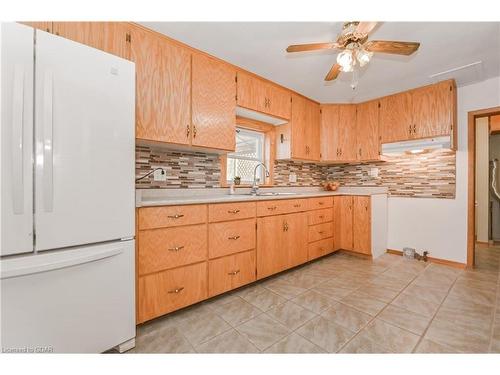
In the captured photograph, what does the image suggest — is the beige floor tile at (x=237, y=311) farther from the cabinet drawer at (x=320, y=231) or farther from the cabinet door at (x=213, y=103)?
the cabinet door at (x=213, y=103)

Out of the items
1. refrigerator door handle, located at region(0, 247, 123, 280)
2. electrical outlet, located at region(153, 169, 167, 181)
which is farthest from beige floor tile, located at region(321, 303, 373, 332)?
electrical outlet, located at region(153, 169, 167, 181)

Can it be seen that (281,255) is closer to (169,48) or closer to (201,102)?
(201,102)

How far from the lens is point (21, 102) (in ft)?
3.36

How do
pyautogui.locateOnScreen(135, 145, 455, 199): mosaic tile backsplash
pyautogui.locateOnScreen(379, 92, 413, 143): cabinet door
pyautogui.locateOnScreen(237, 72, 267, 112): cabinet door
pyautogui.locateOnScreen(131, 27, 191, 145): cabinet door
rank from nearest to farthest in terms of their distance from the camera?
pyautogui.locateOnScreen(131, 27, 191, 145): cabinet door
pyautogui.locateOnScreen(135, 145, 455, 199): mosaic tile backsplash
pyautogui.locateOnScreen(237, 72, 267, 112): cabinet door
pyautogui.locateOnScreen(379, 92, 413, 143): cabinet door

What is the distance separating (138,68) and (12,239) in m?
1.39

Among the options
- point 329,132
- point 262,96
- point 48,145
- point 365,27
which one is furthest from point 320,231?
point 48,145

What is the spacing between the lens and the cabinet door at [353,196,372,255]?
304cm

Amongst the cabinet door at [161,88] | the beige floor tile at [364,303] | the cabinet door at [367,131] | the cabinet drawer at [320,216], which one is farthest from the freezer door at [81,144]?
the cabinet door at [367,131]

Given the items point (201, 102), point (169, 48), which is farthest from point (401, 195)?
point (169, 48)

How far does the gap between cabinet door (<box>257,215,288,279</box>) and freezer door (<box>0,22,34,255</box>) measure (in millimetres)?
1685

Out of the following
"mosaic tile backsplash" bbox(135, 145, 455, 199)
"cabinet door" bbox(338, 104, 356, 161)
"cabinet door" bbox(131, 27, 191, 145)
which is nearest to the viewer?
"cabinet door" bbox(131, 27, 191, 145)

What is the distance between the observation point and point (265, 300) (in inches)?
78.1

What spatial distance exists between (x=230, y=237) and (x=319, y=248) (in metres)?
1.50

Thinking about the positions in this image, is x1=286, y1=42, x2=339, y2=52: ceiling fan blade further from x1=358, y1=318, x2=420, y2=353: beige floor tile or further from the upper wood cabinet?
x1=358, y1=318, x2=420, y2=353: beige floor tile
